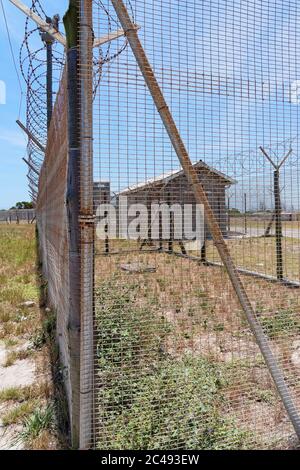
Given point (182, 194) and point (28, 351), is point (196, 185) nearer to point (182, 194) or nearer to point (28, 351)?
point (182, 194)

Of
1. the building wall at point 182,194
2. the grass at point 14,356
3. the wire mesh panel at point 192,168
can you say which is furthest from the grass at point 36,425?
the building wall at point 182,194

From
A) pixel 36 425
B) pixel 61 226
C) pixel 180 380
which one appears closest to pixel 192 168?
pixel 61 226

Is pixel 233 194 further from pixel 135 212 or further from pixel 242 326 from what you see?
pixel 242 326

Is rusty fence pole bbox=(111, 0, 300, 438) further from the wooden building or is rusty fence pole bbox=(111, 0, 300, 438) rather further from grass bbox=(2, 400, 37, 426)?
grass bbox=(2, 400, 37, 426)

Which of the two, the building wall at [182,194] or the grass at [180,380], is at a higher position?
the building wall at [182,194]

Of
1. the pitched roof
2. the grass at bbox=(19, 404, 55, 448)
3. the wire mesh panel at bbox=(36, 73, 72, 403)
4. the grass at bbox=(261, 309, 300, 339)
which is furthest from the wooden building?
the grass at bbox=(19, 404, 55, 448)

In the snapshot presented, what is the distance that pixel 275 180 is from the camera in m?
2.52

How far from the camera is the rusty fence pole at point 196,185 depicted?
1.61m

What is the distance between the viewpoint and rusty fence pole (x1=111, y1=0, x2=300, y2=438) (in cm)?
161

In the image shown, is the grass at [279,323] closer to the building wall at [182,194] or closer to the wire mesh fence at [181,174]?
the wire mesh fence at [181,174]

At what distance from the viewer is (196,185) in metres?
1.74

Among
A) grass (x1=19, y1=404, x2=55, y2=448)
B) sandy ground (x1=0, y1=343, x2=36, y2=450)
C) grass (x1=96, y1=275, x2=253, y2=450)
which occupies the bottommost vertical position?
sandy ground (x1=0, y1=343, x2=36, y2=450)
